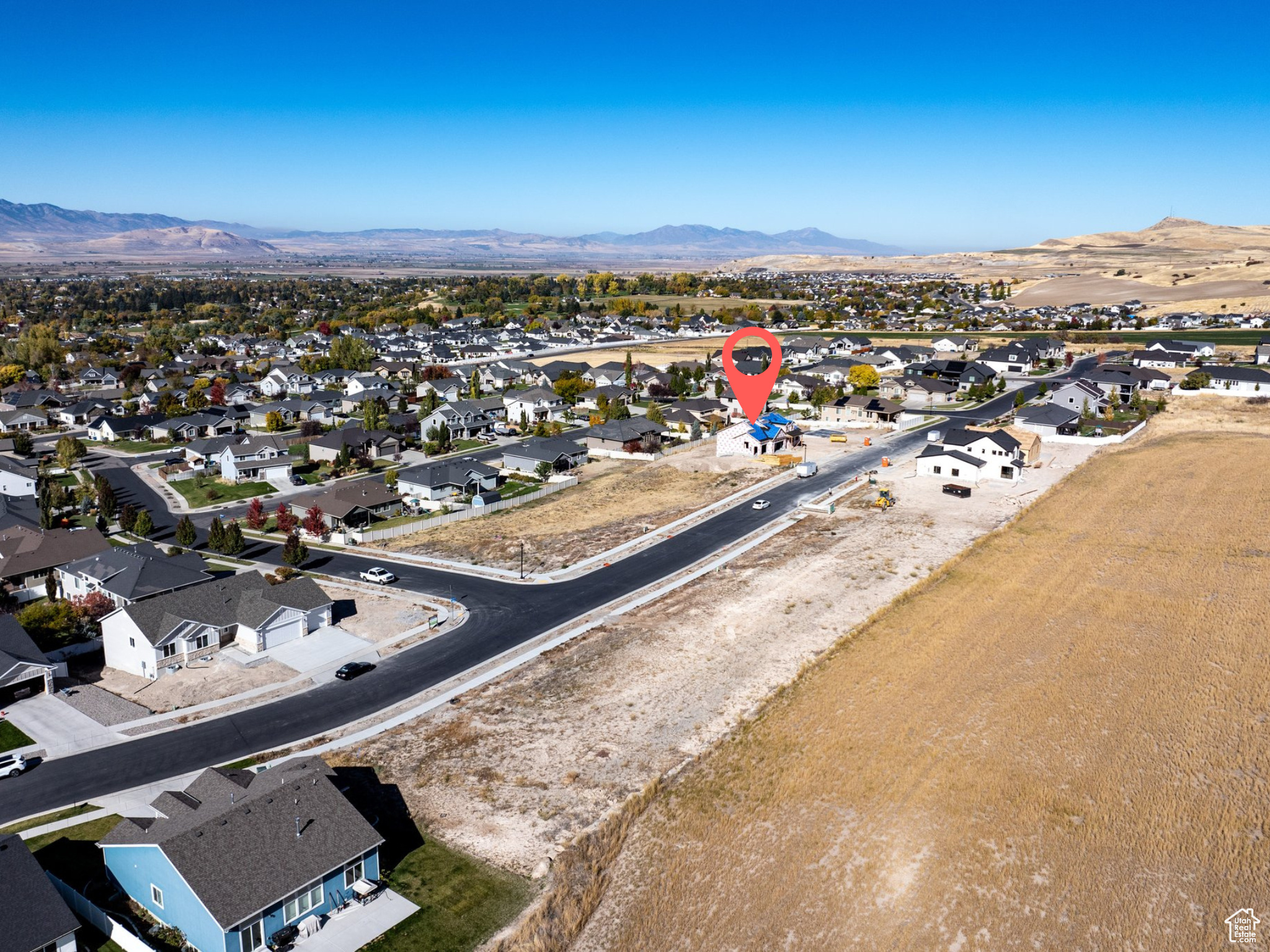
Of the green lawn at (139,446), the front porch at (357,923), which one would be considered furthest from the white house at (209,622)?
the green lawn at (139,446)

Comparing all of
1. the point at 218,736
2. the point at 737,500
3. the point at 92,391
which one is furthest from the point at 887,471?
the point at 92,391

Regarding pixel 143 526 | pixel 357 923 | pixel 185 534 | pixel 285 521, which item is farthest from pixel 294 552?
pixel 357 923

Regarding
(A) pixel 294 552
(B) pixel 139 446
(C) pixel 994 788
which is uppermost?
(B) pixel 139 446

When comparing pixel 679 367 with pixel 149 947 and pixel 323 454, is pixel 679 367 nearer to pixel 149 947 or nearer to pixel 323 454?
pixel 323 454

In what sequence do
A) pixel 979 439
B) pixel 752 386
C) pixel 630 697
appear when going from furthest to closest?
pixel 752 386, pixel 979 439, pixel 630 697

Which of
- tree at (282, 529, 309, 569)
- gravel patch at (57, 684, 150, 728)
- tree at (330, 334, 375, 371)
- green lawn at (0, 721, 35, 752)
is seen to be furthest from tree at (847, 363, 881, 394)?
green lawn at (0, 721, 35, 752)

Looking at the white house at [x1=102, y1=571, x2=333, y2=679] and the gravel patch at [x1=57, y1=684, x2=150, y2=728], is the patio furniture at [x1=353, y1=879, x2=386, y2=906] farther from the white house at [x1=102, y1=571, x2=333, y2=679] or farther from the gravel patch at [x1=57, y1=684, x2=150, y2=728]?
the white house at [x1=102, y1=571, x2=333, y2=679]

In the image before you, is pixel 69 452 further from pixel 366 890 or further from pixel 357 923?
pixel 357 923
